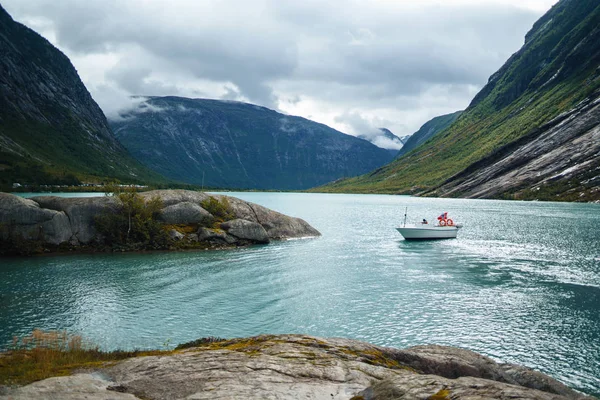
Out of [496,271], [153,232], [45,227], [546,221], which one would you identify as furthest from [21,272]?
[546,221]

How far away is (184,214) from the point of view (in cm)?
5762

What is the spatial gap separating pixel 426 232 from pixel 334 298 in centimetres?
4333

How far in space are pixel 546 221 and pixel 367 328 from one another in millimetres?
81192

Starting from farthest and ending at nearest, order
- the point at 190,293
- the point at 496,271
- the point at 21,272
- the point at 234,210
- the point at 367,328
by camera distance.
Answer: the point at 234,210 → the point at 496,271 → the point at 21,272 → the point at 190,293 → the point at 367,328

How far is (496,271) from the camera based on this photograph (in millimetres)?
44281

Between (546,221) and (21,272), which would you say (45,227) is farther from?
(546,221)

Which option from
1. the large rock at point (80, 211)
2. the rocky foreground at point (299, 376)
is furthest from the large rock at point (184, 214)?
the rocky foreground at point (299, 376)

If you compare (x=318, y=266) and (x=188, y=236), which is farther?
(x=188, y=236)

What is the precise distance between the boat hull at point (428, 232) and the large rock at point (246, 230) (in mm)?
26074

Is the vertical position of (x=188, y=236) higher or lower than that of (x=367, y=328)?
higher

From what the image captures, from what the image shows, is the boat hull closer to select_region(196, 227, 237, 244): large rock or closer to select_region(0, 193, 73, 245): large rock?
select_region(196, 227, 237, 244): large rock

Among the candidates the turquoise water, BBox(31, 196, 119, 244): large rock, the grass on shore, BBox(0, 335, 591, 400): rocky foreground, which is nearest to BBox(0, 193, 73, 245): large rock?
BBox(31, 196, 119, 244): large rock

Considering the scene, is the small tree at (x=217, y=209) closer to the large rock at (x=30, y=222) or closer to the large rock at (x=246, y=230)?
the large rock at (x=246, y=230)

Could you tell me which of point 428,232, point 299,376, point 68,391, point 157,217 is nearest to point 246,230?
point 157,217
